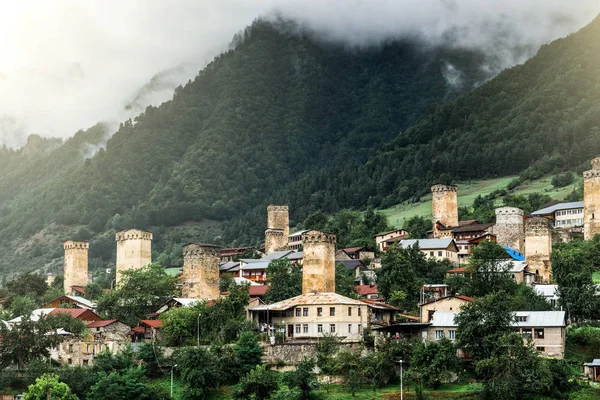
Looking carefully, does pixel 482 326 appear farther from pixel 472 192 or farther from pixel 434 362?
pixel 472 192

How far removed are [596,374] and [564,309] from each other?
10.9 metres

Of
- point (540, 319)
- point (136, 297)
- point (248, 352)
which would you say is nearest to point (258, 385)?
point (248, 352)

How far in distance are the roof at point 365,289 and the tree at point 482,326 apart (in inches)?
877

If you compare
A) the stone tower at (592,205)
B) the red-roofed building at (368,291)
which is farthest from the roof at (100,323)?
the stone tower at (592,205)

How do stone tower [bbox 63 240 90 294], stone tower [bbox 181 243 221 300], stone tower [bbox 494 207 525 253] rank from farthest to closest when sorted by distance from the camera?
stone tower [bbox 63 240 90 294], stone tower [bbox 494 207 525 253], stone tower [bbox 181 243 221 300]

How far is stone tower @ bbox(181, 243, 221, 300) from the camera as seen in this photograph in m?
86.5

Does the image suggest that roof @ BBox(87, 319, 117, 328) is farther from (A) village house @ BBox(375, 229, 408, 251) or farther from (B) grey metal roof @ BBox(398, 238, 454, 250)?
(A) village house @ BBox(375, 229, 408, 251)

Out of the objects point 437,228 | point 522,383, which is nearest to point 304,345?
point 522,383

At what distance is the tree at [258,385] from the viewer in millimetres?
61625

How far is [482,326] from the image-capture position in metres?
62.4

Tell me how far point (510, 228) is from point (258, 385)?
156 ft

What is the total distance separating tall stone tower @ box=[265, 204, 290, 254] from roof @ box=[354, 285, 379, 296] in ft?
105

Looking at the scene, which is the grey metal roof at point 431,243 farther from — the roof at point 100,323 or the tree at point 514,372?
the tree at point 514,372

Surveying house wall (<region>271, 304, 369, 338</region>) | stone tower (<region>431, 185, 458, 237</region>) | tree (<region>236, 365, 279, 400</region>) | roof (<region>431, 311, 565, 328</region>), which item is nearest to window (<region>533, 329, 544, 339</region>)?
roof (<region>431, 311, 565, 328</region>)
